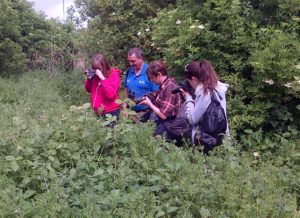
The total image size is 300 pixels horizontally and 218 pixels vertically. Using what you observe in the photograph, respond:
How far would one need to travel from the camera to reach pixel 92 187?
3.42 metres

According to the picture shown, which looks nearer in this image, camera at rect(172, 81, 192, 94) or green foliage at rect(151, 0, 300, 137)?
camera at rect(172, 81, 192, 94)

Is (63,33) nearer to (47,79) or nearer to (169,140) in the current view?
(47,79)

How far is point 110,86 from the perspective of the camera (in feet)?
19.0

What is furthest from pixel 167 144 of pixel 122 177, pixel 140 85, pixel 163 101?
pixel 140 85

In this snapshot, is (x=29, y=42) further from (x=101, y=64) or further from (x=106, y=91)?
(x=106, y=91)

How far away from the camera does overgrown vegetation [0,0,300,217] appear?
321cm

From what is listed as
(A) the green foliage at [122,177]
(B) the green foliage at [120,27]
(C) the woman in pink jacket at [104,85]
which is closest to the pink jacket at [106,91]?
(C) the woman in pink jacket at [104,85]

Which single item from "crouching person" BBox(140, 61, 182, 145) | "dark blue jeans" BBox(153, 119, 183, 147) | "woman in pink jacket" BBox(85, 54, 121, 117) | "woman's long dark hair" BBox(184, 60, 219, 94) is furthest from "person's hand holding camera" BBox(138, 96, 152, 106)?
"woman in pink jacket" BBox(85, 54, 121, 117)

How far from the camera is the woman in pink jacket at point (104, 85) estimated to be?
5812 millimetres

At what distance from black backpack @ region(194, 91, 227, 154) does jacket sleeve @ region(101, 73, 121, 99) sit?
5.62 ft

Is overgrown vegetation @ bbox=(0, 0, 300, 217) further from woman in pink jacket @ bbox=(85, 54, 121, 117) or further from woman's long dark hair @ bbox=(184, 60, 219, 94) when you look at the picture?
woman's long dark hair @ bbox=(184, 60, 219, 94)

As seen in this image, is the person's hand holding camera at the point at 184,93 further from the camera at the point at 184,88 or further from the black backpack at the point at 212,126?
the black backpack at the point at 212,126

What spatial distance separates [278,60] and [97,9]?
5.92m

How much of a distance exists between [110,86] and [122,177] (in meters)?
2.45
